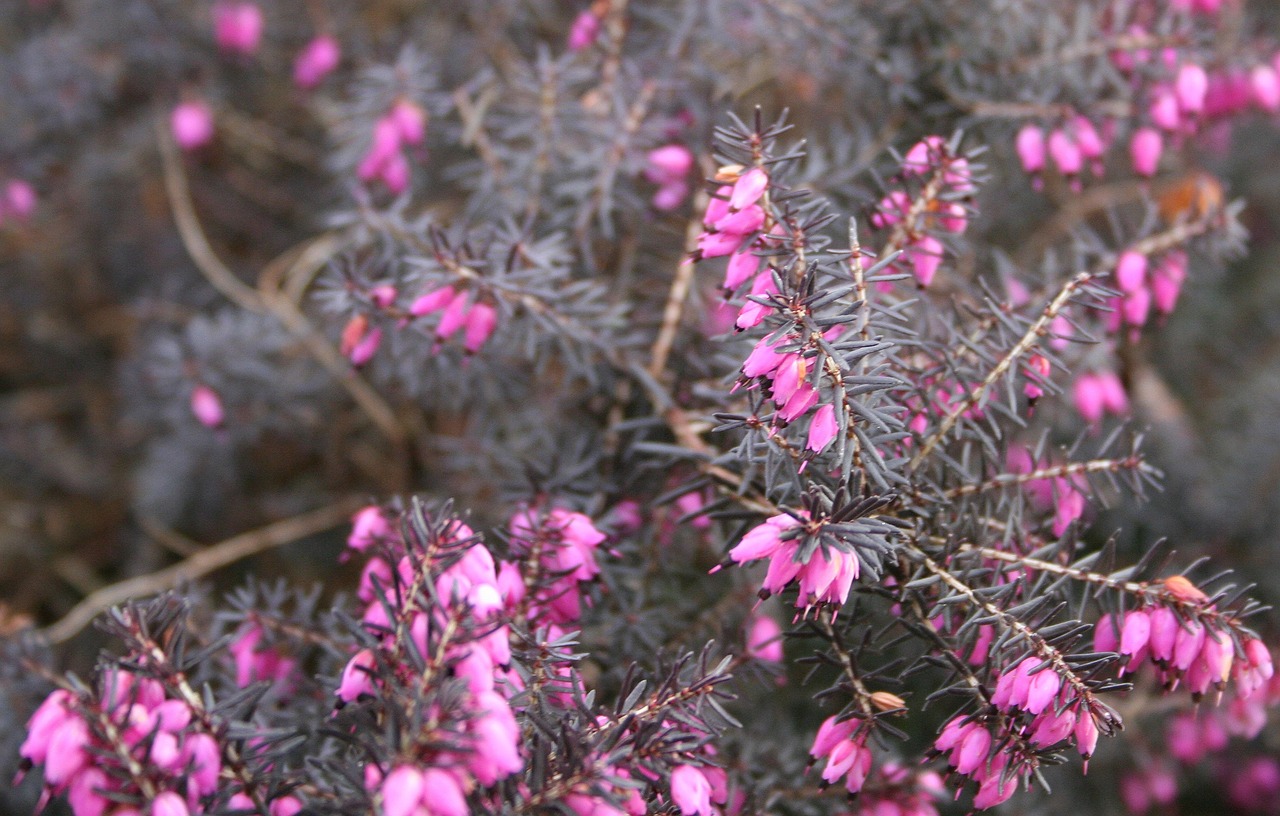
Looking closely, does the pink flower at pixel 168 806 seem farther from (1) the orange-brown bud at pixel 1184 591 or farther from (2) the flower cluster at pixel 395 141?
(2) the flower cluster at pixel 395 141

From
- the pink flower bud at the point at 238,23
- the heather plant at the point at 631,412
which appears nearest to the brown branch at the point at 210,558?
the heather plant at the point at 631,412

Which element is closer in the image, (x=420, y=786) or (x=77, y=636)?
(x=420, y=786)

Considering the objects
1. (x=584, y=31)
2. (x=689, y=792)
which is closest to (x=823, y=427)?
(x=689, y=792)

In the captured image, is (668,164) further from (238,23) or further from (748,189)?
(238,23)

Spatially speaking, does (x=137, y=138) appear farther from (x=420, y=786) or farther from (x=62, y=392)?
(x=420, y=786)

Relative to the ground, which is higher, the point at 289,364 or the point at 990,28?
the point at 990,28

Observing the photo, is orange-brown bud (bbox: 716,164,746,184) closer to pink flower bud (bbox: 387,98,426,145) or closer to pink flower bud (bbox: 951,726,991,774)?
pink flower bud (bbox: 951,726,991,774)

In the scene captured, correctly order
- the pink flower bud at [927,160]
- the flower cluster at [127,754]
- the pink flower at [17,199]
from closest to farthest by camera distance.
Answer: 1. the flower cluster at [127,754]
2. the pink flower bud at [927,160]
3. the pink flower at [17,199]

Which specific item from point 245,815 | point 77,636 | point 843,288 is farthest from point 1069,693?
point 77,636
